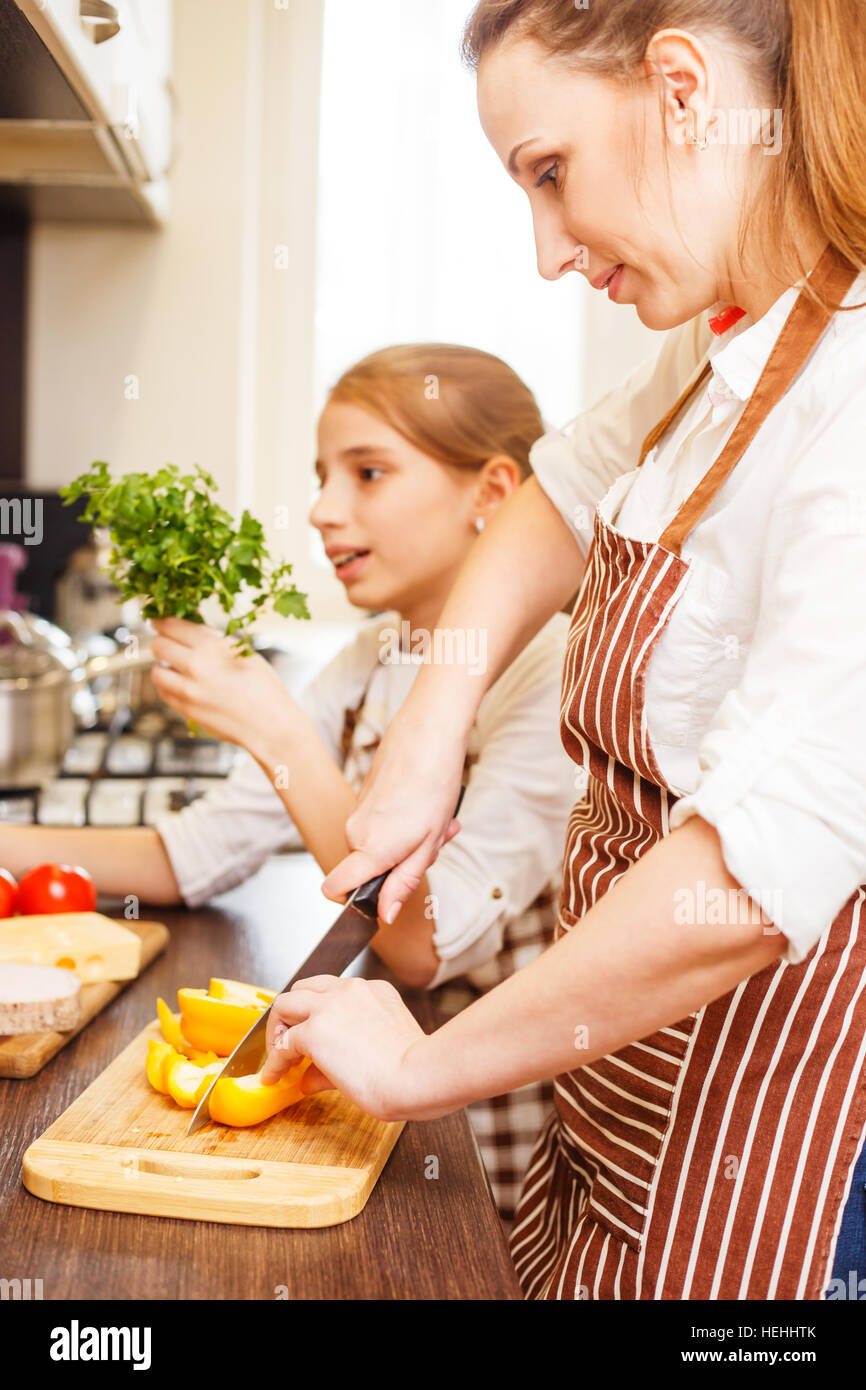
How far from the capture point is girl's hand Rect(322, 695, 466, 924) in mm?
842

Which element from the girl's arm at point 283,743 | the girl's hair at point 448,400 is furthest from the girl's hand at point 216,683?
the girl's hair at point 448,400

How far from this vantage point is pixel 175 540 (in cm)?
107

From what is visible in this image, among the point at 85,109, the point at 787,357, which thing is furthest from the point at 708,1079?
the point at 85,109

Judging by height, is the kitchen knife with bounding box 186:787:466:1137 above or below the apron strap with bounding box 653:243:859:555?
below

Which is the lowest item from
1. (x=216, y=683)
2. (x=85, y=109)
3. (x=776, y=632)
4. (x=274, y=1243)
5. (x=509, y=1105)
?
(x=509, y=1105)

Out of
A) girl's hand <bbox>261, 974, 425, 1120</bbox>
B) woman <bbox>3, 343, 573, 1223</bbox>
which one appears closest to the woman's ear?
woman <bbox>3, 343, 573, 1223</bbox>

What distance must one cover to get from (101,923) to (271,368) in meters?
2.51

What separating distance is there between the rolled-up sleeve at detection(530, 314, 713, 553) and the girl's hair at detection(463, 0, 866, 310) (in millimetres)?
248

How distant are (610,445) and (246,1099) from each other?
0.56 m

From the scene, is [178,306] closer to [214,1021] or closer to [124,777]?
[124,777]

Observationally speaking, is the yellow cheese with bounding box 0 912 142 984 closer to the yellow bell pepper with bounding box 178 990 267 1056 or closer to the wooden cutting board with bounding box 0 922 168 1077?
the wooden cutting board with bounding box 0 922 168 1077

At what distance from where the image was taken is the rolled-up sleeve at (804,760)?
53cm
